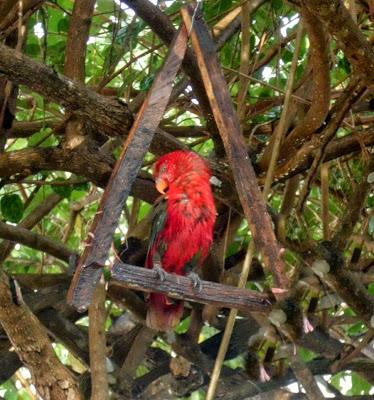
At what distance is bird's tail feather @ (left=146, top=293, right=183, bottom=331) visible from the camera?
2.49 m

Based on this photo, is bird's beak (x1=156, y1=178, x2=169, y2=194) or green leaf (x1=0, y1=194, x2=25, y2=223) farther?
green leaf (x1=0, y1=194, x2=25, y2=223)

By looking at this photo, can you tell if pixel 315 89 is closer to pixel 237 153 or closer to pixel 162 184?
pixel 162 184

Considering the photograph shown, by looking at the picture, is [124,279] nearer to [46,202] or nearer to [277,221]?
[277,221]

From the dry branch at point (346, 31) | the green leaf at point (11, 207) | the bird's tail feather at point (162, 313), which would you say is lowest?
the bird's tail feather at point (162, 313)

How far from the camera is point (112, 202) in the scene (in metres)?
1.54

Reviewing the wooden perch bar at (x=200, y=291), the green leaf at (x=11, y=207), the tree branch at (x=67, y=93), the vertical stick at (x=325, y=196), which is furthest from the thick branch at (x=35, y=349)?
the vertical stick at (x=325, y=196)

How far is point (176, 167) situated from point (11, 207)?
2.47 ft

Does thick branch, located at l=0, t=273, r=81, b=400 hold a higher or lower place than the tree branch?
lower

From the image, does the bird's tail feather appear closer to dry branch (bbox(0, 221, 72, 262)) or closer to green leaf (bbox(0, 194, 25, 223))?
dry branch (bbox(0, 221, 72, 262))

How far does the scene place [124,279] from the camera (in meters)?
1.53

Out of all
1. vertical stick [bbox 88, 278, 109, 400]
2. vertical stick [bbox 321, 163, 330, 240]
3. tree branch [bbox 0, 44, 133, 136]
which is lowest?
vertical stick [bbox 88, 278, 109, 400]

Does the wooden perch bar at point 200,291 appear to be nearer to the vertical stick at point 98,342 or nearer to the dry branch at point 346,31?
the dry branch at point 346,31

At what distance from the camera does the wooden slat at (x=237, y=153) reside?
5.66 feet

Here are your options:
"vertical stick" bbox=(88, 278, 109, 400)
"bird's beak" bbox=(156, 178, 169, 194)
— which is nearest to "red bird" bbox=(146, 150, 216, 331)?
"bird's beak" bbox=(156, 178, 169, 194)
